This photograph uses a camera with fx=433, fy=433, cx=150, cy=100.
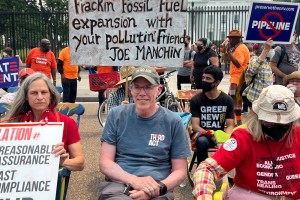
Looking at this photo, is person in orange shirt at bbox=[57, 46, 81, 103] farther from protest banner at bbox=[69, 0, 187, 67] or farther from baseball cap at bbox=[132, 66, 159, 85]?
baseball cap at bbox=[132, 66, 159, 85]

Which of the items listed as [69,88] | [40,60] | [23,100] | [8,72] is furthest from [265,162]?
[40,60]

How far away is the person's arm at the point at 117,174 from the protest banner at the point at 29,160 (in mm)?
381

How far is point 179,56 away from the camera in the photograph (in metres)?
4.63

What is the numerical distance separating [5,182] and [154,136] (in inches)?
40.3

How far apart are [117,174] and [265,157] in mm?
1005

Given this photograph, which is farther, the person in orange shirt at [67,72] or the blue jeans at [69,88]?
the blue jeans at [69,88]

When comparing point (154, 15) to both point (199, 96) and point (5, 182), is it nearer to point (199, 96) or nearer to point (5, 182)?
point (199, 96)

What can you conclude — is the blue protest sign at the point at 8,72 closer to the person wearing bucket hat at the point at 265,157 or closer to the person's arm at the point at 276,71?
the person's arm at the point at 276,71

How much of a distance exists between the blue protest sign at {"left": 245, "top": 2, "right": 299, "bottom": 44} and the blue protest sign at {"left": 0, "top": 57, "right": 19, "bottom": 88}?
11.7ft

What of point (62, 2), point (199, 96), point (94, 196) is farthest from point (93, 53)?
point (62, 2)

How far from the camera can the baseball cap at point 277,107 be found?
7.87ft

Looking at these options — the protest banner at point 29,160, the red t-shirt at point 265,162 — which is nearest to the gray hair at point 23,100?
the protest banner at point 29,160

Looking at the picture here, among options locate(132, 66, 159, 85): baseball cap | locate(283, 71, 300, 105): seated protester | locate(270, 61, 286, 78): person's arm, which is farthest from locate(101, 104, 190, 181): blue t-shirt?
locate(270, 61, 286, 78): person's arm

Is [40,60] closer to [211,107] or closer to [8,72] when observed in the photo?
[8,72]
